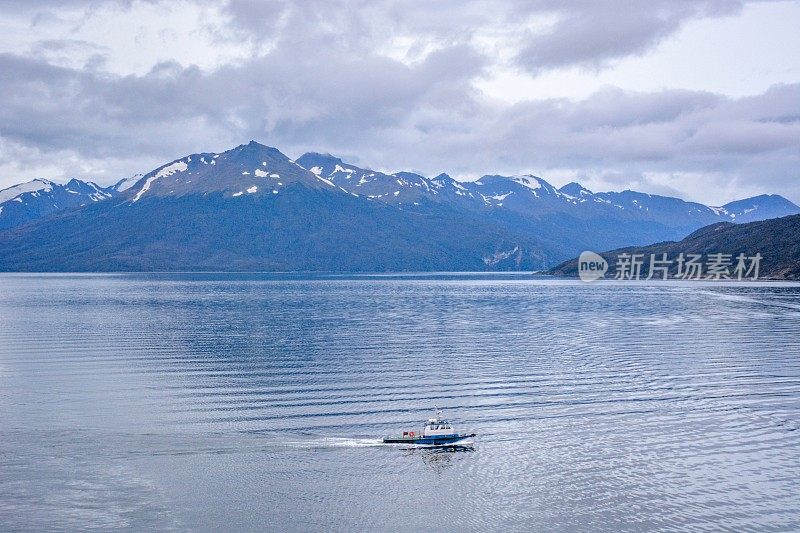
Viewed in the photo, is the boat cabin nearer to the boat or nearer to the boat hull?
the boat

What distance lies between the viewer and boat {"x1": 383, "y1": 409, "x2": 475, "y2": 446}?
173 ft

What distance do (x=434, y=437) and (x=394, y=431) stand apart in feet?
16.0

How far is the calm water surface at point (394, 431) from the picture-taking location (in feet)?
134

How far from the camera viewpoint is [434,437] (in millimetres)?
52719

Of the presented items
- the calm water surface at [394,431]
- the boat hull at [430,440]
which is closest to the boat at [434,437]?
the boat hull at [430,440]

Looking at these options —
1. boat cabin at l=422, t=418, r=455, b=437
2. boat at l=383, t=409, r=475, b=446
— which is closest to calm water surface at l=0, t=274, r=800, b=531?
boat at l=383, t=409, r=475, b=446

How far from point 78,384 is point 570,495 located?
170ft

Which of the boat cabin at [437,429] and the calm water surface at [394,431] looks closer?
the calm water surface at [394,431]

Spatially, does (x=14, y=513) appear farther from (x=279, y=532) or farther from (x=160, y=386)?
(x=160, y=386)

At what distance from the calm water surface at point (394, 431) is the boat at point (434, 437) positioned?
102 centimetres

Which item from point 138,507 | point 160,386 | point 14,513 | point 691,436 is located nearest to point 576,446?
point 691,436

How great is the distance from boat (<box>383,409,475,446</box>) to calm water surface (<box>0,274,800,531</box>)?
1.02 meters

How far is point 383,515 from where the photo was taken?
40438 millimetres

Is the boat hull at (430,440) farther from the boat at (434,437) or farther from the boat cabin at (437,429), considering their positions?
the boat cabin at (437,429)
